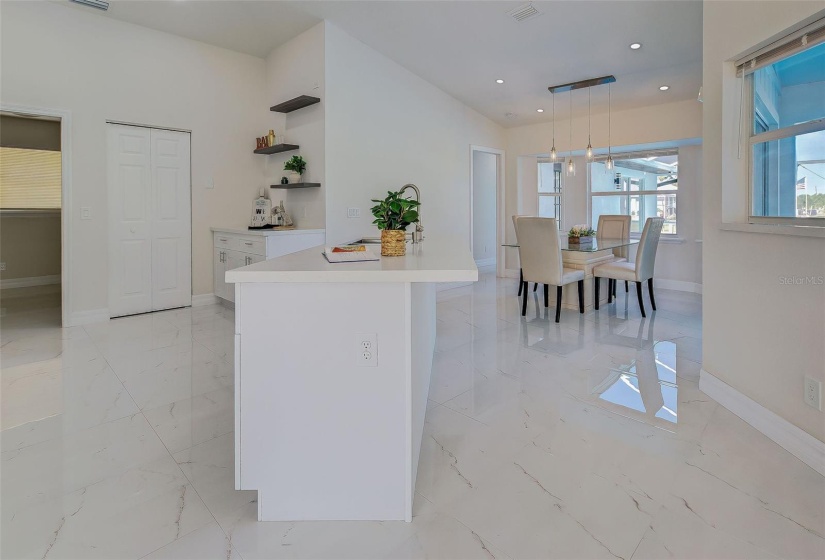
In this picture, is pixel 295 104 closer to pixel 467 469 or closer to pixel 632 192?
pixel 467 469

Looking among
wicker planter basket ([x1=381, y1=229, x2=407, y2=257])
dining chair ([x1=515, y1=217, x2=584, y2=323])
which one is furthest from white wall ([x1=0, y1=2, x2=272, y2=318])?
wicker planter basket ([x1=381, y1=229, x2=407, y2=257])

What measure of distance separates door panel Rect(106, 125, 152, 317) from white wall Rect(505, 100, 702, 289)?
5.21m

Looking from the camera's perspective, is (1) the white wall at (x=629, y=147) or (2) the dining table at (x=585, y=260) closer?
(2) the dining table at (x=585, y=260)

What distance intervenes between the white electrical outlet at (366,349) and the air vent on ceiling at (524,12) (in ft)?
11.7

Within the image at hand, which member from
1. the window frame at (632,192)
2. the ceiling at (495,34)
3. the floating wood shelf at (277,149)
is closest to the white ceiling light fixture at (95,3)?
the ceiling at (495,34)

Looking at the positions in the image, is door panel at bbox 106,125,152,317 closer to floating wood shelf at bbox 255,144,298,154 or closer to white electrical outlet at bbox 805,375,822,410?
floating wood shelf at bbox 255,144,298,154

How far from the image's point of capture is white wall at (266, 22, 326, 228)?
4.65 m

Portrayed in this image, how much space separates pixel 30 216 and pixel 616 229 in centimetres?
830

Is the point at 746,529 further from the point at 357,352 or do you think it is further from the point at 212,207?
the point at 212,207

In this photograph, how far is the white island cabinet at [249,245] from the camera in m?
4.42

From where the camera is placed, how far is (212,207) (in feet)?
17.4

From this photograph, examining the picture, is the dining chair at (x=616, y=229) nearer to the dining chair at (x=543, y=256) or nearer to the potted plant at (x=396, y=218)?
the dining chair at (x=543, y=256)

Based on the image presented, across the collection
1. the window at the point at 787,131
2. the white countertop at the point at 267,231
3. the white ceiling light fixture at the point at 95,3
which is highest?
the white ceiling light fixture at the point at 95,3

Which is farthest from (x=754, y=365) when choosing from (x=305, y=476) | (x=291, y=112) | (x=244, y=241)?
(x=291, y=112)
